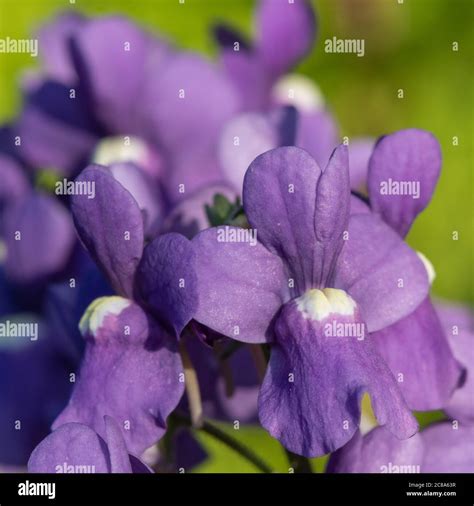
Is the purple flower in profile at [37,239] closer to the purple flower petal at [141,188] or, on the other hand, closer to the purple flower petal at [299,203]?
the purple flower petal at [141,188]

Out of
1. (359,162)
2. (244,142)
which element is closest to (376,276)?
(244,142)

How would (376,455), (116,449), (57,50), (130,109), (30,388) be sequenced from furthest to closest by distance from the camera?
(57,50) → (130,109) → (30,388) → (376,455) → (116,449)

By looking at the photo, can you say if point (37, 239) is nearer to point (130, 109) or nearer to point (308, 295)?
point (130, 109)

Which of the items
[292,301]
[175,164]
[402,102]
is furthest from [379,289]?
[402,102]

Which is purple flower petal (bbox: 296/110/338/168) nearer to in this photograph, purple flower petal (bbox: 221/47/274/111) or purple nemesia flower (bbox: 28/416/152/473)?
purple flower petal (bbox: 221/47/274/111)

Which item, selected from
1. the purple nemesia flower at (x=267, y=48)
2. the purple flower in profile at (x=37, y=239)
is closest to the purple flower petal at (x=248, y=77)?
the purple nemesia flower at (x=267, y=48)
